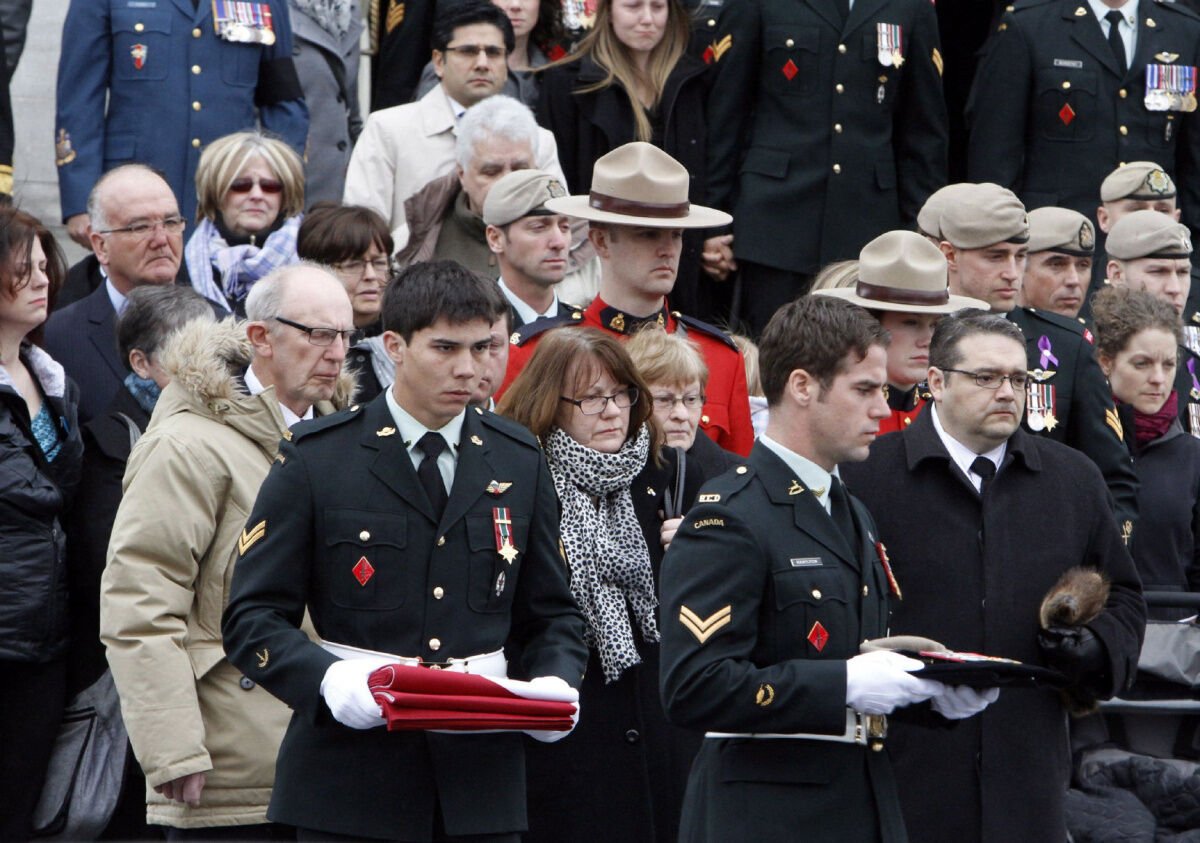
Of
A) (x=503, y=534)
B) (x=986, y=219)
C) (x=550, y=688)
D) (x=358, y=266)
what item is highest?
(x=986, y=219)

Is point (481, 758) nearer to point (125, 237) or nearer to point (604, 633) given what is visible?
point (604, 633)

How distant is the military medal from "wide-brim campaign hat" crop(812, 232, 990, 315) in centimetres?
194

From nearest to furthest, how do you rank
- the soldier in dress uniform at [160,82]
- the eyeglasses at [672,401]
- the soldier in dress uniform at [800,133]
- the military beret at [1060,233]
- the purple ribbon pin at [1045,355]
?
1. the eyeglasses at [672,401]
2. the purple ribbon pin at [1045,355]
3. the military beret at [1060,233]
4. the soldier in dress uniform at [160,82]
5. the soldier in dress uniform at [800,133]

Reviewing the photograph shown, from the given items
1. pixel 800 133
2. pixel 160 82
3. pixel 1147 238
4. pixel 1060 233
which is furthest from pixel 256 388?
pixel 1147 238

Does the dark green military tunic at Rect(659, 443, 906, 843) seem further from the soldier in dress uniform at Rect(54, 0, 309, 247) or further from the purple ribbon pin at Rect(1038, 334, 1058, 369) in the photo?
the soldier in dress uniform at Rect(54, 0, 309, 247)

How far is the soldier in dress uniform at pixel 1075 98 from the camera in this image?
10.4 metres

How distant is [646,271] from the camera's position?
273 inches

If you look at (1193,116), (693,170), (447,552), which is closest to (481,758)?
(447,552)

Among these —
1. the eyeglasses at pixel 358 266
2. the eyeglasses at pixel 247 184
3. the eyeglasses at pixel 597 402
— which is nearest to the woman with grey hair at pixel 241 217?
the eyeglasses at pixel 247 184

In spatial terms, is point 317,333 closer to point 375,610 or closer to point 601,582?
point 601,582

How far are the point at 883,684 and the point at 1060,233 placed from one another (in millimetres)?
3805

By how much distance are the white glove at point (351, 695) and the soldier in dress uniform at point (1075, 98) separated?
647 cm

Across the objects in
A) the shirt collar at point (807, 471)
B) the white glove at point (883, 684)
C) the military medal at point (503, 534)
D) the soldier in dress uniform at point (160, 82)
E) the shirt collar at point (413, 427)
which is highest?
the soldier in dress uniform at point (160, 82)

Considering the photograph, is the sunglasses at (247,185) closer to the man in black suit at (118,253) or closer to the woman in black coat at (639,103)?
the man in black suit at (118,253)
